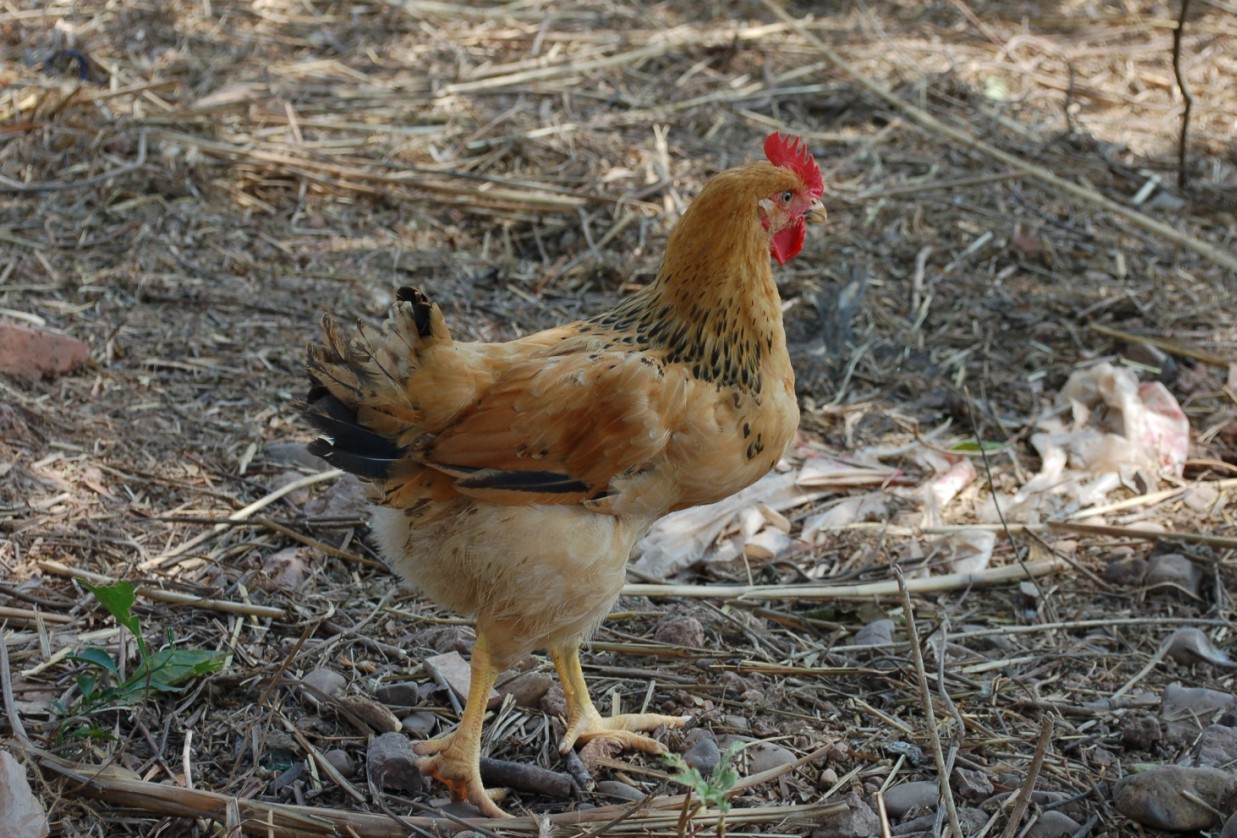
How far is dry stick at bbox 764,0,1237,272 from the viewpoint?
20.0 ft

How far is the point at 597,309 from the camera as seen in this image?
6.12 meters

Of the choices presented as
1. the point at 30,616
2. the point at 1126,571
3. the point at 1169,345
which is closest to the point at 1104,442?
the point at 1126,571

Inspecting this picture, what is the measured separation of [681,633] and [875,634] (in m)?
0.73

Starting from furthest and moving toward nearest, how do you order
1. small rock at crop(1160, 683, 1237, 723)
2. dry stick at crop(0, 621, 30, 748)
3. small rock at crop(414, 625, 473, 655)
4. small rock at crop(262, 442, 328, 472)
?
small rock at crop(262, 442, 328, 472) < small rock at crop(414, 625, 473, 655) < small rock at crop(1160, 683, 1237, 723) < dry stick at crop(0, 621, 30, 748)

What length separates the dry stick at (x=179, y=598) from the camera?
12.7 feet

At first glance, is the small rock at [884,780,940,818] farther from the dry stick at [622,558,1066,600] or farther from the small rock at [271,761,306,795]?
the small rock at [271,761,306,795]

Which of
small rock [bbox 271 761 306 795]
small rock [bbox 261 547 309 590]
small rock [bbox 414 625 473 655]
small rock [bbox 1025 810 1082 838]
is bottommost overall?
small rock [bbox 1025 810 1082 838]

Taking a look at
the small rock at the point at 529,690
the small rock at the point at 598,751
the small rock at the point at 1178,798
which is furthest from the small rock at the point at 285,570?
the small rock at the point at 1178,798

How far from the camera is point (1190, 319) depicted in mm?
6305

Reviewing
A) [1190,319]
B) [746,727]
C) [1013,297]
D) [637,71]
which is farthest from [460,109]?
[746,727]

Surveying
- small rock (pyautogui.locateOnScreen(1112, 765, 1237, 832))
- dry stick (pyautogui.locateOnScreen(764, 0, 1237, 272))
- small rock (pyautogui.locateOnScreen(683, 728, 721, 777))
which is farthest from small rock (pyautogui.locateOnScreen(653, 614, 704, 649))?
dry stick (pyautogui.locateOnScreen(764, 0, 1237, 272))

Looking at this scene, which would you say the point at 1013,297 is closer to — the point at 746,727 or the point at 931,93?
the point at 931,93

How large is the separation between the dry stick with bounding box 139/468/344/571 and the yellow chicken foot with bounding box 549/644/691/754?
1.27 metres

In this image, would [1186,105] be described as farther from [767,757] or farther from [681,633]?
[767,757]
